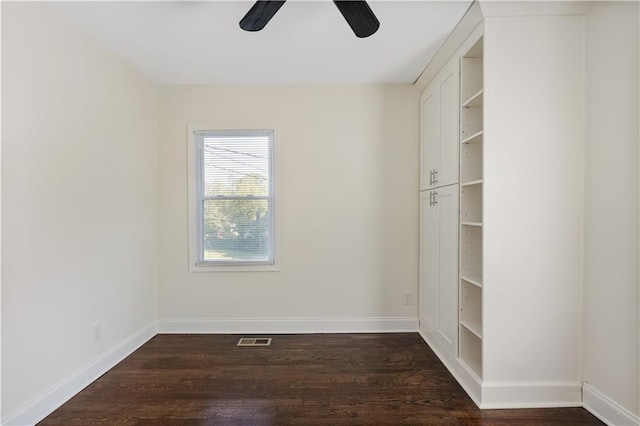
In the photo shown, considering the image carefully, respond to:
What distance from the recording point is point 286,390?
2314mm

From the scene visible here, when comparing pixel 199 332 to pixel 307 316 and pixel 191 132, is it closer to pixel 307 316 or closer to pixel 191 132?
pixel 307 316

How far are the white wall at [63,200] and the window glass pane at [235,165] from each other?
1.99 ft

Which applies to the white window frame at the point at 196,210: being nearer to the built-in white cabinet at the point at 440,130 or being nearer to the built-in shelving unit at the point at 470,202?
the built-in white cabinet at the point at 440,130

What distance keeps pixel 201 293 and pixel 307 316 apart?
1061 mm

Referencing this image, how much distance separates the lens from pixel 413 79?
3281 mm

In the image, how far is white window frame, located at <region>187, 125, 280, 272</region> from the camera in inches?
134

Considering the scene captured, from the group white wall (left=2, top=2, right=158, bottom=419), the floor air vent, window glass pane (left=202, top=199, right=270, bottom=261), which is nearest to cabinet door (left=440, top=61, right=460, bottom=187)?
window glass pane (left=202, top=199, right=270, bottom=261)

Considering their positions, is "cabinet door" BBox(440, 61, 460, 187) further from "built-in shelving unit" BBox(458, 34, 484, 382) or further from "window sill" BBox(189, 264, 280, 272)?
"window sill" BBox(189, 264, 280, 272)

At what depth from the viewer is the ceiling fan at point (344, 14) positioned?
1.78 m

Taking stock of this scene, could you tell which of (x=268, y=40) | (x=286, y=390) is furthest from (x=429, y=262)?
(x=268, y=40)

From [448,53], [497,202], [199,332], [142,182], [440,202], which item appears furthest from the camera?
[199,332]

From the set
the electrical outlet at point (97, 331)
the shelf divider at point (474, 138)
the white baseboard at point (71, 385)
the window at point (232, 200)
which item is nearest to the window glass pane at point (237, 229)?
the window at point (232, 200)

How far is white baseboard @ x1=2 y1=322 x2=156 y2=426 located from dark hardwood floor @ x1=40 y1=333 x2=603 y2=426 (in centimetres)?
5

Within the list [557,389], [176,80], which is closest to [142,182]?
[176,80]
